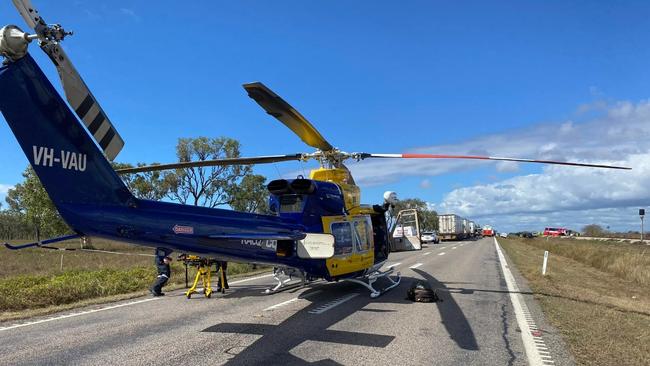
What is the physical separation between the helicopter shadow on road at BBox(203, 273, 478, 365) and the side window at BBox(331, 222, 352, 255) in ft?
4.04

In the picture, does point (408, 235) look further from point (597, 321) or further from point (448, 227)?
point (448, 227)

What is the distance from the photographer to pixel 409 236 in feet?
49.0

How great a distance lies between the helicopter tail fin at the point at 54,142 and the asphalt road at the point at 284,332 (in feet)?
7.42

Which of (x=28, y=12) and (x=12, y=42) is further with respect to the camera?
(x=12, y=42)

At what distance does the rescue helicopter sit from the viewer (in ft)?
18.6

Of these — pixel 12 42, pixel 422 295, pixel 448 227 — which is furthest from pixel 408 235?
pixel 448 227

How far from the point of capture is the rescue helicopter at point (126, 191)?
5.67m

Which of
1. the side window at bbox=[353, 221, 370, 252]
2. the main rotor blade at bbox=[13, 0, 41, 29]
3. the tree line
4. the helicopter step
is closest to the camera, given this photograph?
the main rotor blade at bbox=[13, 0, 41, 29]

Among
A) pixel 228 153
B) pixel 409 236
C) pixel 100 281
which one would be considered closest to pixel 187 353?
pixel 100 281

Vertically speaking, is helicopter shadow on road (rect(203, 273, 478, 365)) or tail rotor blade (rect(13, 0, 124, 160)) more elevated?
tail rotor blade (rect(13, 0, 124, 160))

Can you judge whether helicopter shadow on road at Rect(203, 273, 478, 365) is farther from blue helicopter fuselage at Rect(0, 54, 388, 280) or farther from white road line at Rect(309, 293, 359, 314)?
blue helicopter fuselage at Rect(0, 54, 388, 280)

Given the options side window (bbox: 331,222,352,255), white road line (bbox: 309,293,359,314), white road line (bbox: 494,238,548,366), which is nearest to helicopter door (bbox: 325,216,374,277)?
side window (bbox: 331,222,352,255)

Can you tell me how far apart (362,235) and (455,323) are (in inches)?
149

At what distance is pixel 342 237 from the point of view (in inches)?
443
